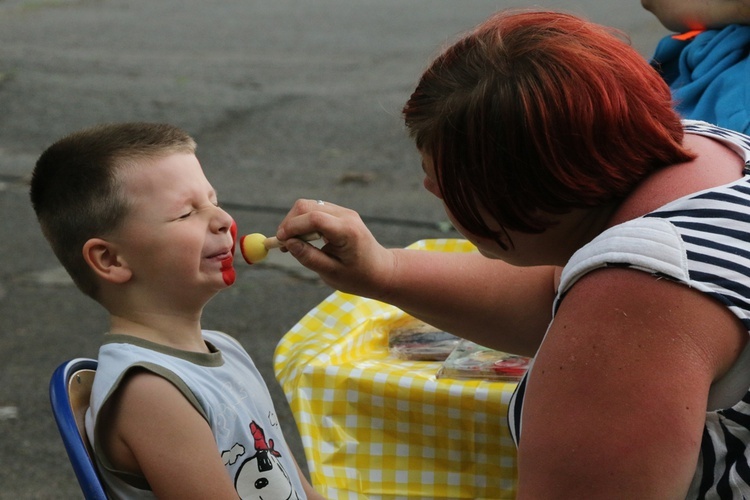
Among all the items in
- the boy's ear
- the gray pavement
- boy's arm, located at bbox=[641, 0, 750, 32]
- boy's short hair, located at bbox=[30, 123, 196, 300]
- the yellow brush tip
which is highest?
boy's arm, located at bbox=[641, 0, 750, 32]

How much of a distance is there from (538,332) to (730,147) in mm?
659

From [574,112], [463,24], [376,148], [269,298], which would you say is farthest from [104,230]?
[463,24]

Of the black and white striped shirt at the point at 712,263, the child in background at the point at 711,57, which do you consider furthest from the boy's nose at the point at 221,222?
the child in background at the point at 711,57

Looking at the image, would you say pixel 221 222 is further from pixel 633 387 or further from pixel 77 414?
pixel 633 387

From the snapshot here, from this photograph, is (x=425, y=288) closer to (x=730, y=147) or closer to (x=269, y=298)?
(x=730, y=147)

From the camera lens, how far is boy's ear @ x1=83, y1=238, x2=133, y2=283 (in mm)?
1799

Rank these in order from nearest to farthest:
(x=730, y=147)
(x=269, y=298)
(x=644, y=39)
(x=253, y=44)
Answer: (x=730, y=147) → (x=269, y=298) → (x=644, y=39) → (x=253, y=44)

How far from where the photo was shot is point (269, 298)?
4.50 meters

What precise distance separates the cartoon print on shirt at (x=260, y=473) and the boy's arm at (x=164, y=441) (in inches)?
3.1

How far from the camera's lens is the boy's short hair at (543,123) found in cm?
142

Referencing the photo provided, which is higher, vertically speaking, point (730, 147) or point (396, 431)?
point (730, 147)

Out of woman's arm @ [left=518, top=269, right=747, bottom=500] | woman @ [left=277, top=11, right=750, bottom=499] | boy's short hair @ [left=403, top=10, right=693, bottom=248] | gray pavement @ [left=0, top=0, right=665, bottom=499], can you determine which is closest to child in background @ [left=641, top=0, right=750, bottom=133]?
gray pavement @ [left=0, top=0, right=665, bottom=499]

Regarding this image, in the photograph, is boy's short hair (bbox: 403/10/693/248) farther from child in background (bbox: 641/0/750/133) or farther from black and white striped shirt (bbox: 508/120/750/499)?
child in background (bbox: 641/0/750/133)

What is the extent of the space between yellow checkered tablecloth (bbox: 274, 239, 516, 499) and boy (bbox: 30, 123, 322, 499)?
144 mm
